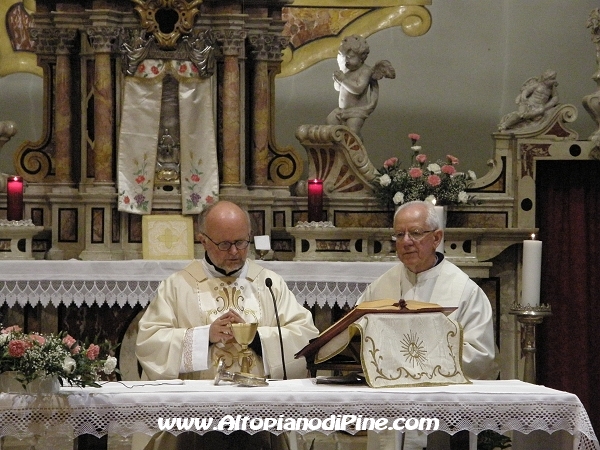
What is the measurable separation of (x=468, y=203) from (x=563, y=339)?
1.33m

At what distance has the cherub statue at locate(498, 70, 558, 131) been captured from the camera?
29.9 ft

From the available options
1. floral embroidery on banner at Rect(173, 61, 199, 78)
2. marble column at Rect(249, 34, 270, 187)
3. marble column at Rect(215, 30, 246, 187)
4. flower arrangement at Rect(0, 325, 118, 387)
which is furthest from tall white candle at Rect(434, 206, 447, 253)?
floral embroidery on banner at Rect(173, 61, 199, 78)

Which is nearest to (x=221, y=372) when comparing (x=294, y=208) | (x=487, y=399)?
(x=487, y=399)

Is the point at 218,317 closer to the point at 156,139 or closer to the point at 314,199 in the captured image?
the point at 314,199

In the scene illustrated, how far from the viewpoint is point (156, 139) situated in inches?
351

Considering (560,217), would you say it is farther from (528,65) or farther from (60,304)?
(60,304)

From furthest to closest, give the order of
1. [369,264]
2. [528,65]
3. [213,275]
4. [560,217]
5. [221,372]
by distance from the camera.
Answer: [528,65] < [560,217] < [369,264] < [213,275] < [221,372]

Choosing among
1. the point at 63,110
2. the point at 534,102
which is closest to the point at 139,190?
the point at 63,110

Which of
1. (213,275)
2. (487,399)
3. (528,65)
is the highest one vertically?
(528,65)

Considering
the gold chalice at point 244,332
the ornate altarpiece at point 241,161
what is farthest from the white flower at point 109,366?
the ornate altarpiece at point 241,161

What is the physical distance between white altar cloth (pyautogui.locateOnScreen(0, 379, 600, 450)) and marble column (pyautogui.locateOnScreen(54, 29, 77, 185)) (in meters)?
4.75

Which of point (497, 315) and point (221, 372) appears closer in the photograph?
point (221, 372)

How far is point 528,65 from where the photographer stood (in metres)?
11.5

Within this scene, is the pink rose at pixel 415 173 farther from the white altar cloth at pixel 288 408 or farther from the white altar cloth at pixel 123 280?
the white altar cloth at pixel 288 408
